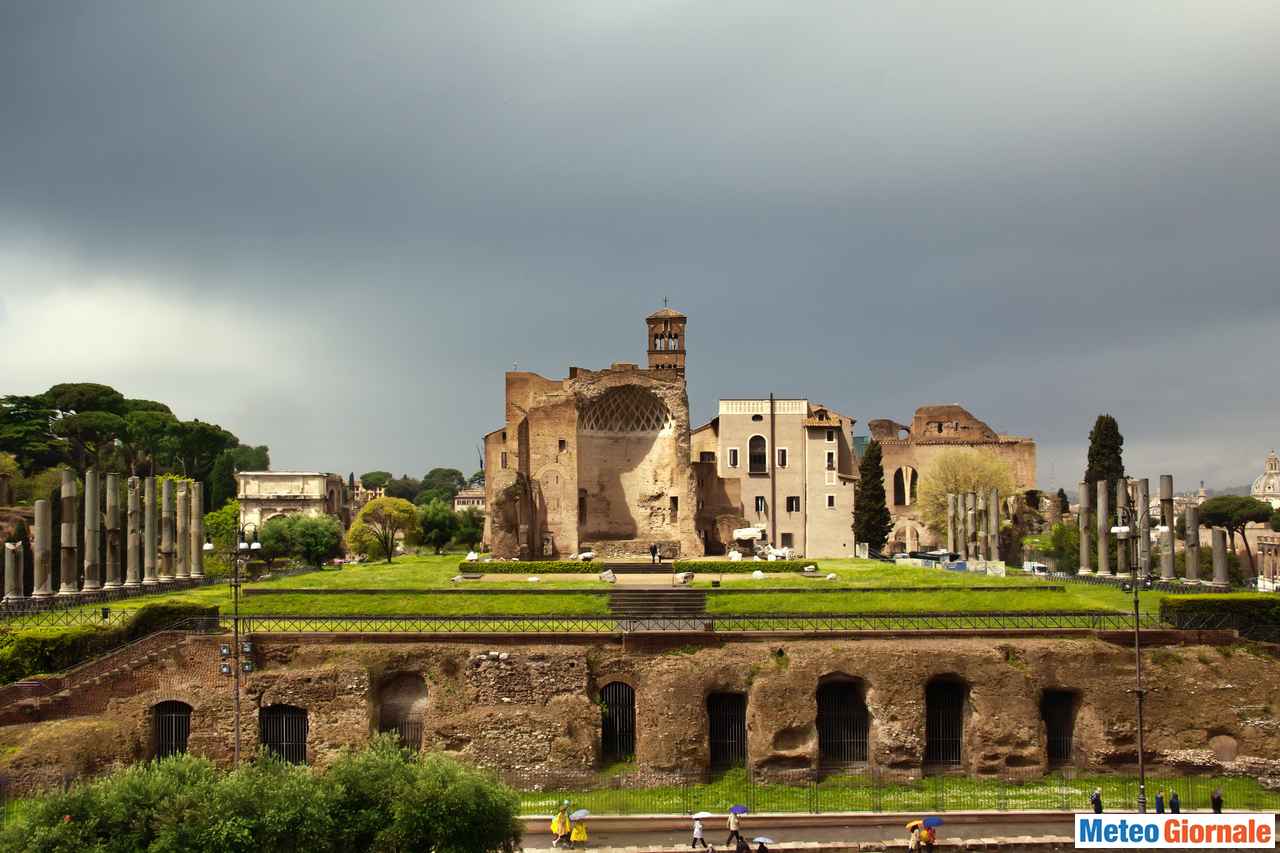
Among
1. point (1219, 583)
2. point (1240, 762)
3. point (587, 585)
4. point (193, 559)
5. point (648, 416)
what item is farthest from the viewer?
point (648, 416)

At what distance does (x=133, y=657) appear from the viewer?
31125mm

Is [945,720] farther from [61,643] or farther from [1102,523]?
[61,643]

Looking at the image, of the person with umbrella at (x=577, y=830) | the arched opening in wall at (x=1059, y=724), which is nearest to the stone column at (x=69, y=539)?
the person with umbrella at (x=577, y=830)

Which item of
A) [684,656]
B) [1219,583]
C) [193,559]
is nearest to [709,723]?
[684,656]

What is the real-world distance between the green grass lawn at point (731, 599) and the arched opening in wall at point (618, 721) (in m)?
2.87

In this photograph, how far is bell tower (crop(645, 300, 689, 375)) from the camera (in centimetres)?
7144

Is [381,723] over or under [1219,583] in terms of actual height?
under

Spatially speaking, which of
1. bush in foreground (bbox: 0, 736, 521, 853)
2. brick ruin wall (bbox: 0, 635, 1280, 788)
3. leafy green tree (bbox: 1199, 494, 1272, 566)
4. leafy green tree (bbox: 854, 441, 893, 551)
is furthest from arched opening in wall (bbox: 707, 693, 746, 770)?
leafy green tree (bbox: 1199, 494, 1272, 566)

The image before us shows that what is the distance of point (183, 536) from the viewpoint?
49.2m

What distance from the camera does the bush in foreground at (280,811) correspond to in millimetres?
19625

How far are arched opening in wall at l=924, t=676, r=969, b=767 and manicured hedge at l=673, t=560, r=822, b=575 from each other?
1707 cm

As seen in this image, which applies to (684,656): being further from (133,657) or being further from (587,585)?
(133,657)

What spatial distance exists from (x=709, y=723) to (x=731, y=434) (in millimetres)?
38077

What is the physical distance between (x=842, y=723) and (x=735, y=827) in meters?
8.03
